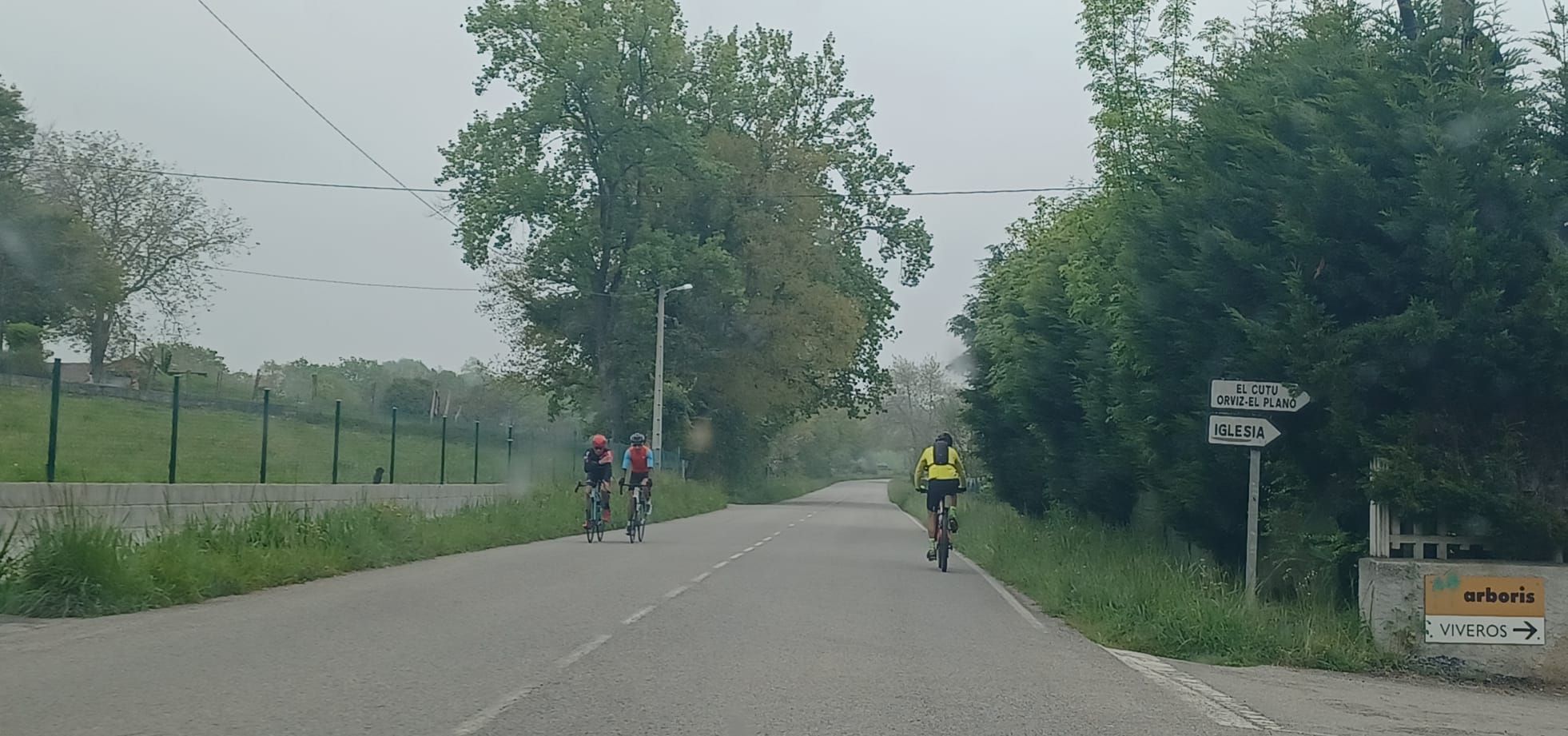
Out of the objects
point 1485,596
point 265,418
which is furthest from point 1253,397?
point 265,418

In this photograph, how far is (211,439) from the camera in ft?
71.1

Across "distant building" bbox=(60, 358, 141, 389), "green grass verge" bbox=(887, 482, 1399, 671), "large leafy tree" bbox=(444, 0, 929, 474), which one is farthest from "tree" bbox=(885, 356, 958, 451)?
"green grass verge" bbox=(887, 482, 1399, 671)

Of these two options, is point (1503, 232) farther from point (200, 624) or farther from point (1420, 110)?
point (200, 624)

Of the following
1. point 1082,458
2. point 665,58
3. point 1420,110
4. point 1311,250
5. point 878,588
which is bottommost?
point 878,588

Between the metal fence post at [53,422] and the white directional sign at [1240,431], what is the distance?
479 inches

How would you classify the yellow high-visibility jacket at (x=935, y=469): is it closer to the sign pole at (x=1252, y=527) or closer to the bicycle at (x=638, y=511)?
the bicycle at (x=638, y=511)

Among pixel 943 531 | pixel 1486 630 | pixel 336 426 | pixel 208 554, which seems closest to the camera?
pixel 1486 630

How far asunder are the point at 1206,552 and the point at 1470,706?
6.80 m

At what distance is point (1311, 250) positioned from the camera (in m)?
13.1

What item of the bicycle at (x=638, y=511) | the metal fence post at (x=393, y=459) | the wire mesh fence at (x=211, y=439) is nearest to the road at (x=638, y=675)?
the wire mesh fence at (x=211, y=439)

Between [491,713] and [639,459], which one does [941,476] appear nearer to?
[639,459]

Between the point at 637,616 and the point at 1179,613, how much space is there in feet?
15.7

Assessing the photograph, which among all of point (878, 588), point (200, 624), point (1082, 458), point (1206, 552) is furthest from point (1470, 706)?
point (1082, 458)

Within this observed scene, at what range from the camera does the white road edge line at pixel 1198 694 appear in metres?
8.51
